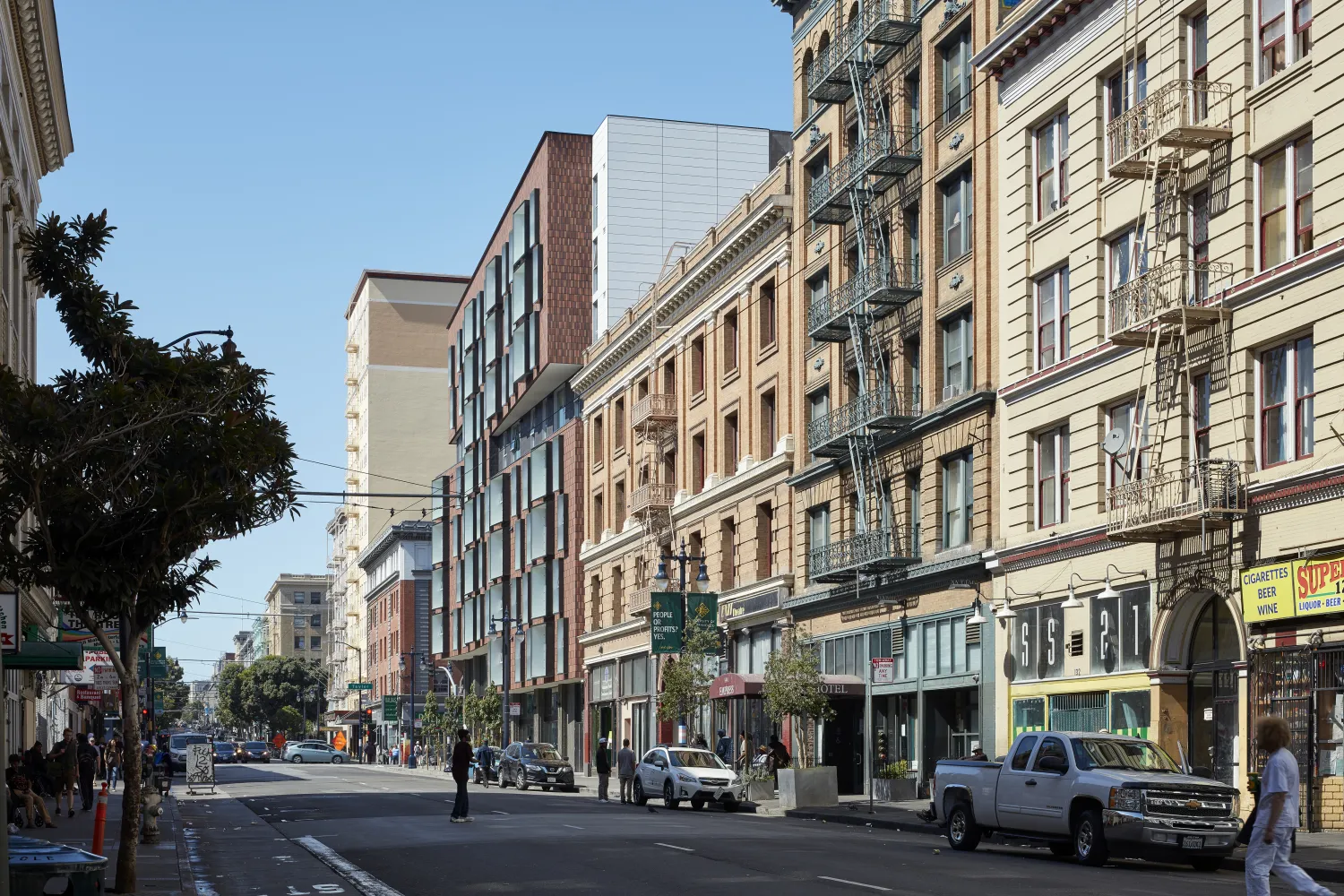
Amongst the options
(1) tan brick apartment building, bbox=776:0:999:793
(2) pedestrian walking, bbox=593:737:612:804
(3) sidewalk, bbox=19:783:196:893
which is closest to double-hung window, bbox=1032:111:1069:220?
(1) tan brick apartment building, bbox=776:0:999:793

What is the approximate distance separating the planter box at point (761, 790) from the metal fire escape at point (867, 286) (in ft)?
20.2

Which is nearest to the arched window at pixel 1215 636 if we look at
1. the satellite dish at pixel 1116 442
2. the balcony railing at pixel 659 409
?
the satellite dish at pixel 1116 442

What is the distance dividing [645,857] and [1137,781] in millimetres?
6647

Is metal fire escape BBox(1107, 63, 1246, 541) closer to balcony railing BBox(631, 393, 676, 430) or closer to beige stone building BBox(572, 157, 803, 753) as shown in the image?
beige stone building BBox(572, 157, 803, 753)

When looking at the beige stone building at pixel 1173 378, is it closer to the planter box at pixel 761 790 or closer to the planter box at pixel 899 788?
the planter box at pixel 899 788

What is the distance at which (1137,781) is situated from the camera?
74.2 feet

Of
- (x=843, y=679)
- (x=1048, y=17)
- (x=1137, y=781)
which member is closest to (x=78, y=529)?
(x=1137, y=781)

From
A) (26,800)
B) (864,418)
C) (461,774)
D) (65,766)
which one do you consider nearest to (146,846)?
(26,800)

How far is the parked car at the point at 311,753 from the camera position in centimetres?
11044

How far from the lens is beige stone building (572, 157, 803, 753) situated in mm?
53812

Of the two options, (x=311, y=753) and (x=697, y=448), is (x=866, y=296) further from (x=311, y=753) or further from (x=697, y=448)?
(x=311, y=753)

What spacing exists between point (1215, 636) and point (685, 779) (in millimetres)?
14209

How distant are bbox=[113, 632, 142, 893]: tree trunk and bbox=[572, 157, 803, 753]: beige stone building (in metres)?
34.2

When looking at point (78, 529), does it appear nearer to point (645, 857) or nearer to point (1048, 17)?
point (645, 857)
